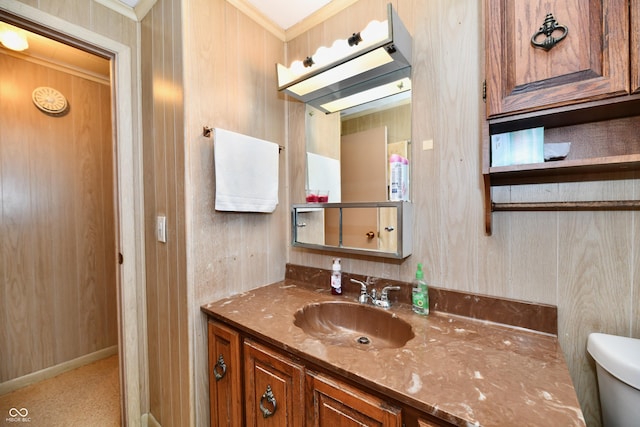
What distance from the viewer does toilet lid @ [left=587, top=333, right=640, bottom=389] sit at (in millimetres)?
638

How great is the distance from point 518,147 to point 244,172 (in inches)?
43.4

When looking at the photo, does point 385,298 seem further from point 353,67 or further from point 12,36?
point 12,36

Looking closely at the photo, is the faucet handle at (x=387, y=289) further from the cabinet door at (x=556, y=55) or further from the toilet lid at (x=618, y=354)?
the cabinet door at (x=556, y=55)

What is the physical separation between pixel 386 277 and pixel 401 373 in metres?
0.57

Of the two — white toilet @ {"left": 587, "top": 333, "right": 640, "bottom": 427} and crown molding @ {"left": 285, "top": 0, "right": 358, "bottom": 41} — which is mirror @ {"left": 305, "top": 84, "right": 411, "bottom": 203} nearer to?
crown molding @ {"left": 285, "top": 0, "right": 358, "bottom": 41}

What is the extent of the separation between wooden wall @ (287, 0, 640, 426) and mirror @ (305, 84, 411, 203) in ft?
0.22

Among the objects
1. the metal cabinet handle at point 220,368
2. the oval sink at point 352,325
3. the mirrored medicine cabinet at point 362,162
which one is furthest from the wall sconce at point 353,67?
the metal cabinet handle at point 220,368

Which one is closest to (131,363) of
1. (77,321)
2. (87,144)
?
(77,321)

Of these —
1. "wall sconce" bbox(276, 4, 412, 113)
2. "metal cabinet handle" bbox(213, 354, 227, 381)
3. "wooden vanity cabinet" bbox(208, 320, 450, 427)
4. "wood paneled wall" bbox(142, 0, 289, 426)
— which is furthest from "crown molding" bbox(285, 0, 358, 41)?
"metal cabinet handle" bbox(213, 354, 227, 381)

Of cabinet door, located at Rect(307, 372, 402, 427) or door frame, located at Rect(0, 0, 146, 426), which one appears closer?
cabinet door, located at Rect(307, 372, 402, 427)

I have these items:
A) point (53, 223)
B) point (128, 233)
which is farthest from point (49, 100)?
point (128, 233)

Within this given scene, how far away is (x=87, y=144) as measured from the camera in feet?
6.92

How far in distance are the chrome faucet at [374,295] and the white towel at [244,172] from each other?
618 millimetres

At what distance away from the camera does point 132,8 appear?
1425 millimetres
